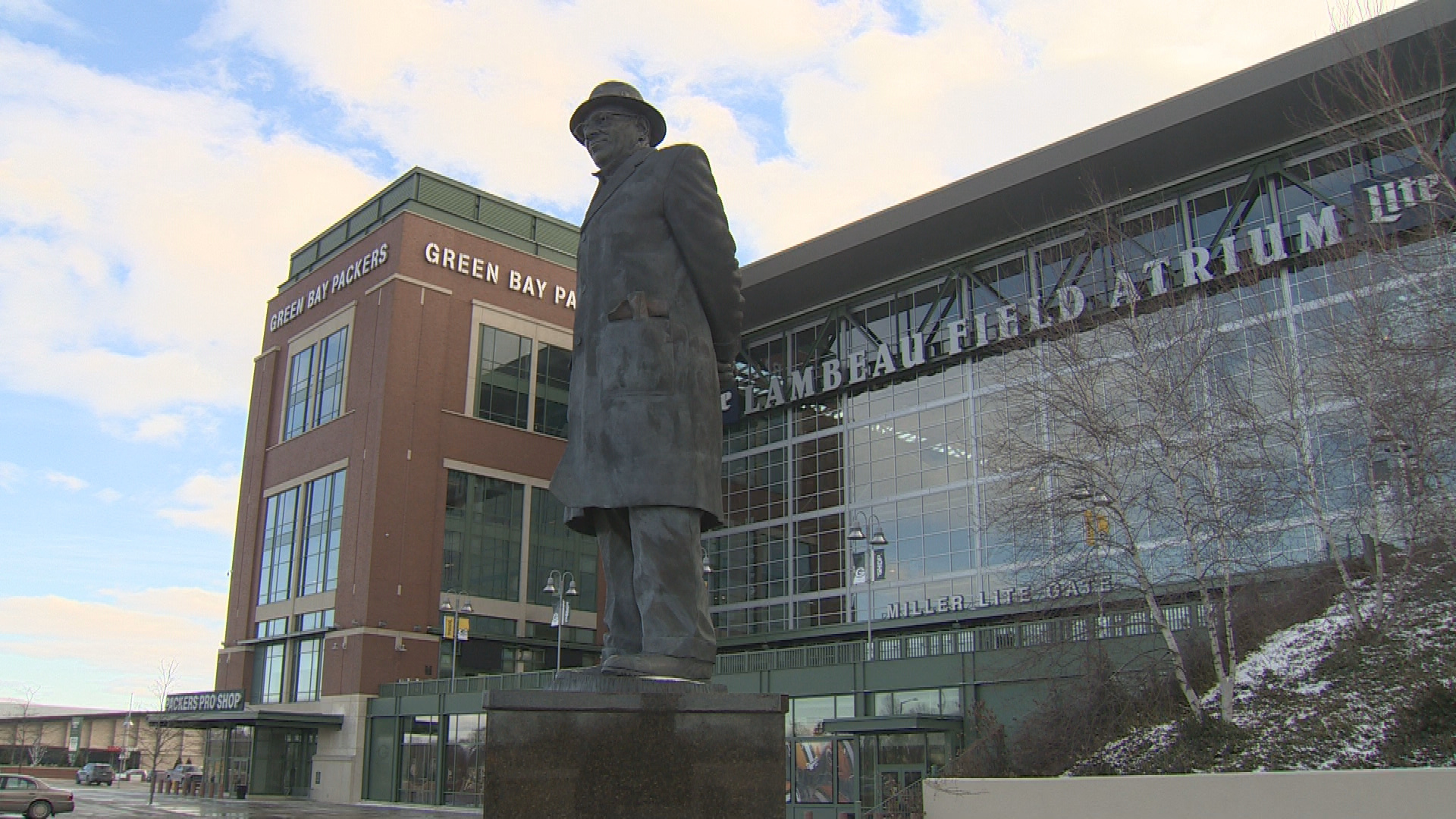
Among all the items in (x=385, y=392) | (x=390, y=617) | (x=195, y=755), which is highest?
(x=385, y=392)

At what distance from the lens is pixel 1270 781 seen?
1372cm

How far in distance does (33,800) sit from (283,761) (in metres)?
22.4

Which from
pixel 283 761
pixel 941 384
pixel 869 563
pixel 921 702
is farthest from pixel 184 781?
pixel 921 702

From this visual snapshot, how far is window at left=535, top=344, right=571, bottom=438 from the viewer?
61.2m

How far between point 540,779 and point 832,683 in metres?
31.8

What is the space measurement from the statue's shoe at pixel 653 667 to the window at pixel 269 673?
5663 centimetres

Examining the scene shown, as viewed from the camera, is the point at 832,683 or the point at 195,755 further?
the point at 195,755

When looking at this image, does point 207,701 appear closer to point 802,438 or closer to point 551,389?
point 551,389

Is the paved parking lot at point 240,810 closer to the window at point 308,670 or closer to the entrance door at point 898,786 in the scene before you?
the window at point 308,670

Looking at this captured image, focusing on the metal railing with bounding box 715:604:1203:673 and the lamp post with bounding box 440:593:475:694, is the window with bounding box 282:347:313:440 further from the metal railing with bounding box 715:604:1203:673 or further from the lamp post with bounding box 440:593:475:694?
the metal railing with bounding box 715:604:1203:673

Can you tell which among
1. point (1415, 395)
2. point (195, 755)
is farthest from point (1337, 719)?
point (195, 755)

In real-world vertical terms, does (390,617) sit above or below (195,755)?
above

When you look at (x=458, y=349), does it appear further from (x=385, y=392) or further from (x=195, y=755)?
(x=195, y=755)

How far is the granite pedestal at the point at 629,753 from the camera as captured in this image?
17.3 ft
